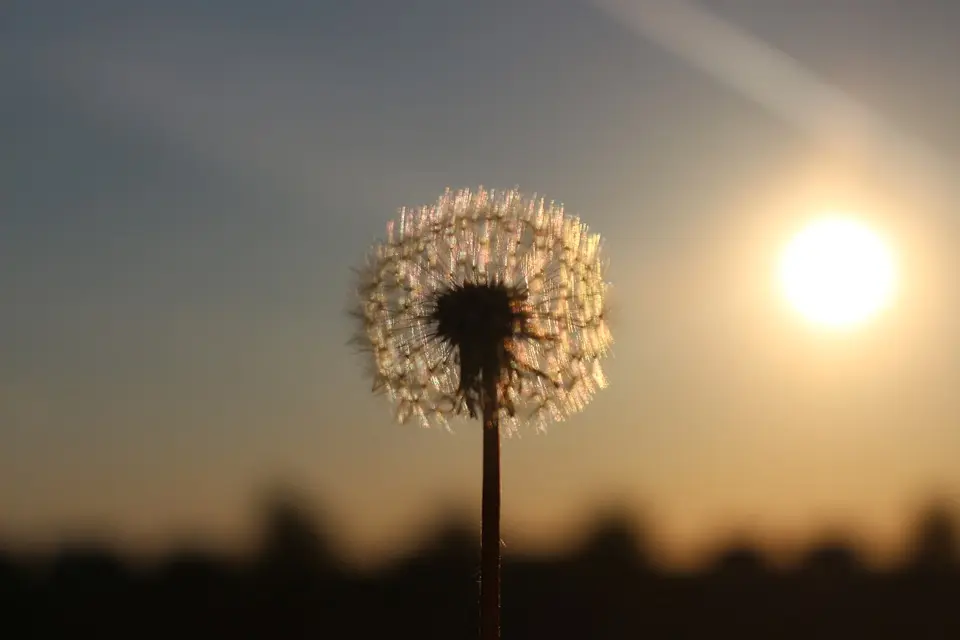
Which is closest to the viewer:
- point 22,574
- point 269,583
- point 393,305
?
point 393,305

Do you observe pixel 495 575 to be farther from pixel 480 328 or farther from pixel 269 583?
pixel 269 583

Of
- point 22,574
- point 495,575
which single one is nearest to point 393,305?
point 495,575

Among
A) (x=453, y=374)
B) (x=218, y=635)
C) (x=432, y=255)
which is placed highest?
(x=432, y=255)

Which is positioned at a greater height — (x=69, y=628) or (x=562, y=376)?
(x=562, y=376)

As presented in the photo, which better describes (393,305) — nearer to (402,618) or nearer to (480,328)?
(480,328)

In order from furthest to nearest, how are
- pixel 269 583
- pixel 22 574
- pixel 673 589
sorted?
pixel 673 589
pixel 269 583
pixel 22 574

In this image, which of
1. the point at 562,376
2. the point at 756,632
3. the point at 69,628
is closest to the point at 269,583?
the point at 69,628

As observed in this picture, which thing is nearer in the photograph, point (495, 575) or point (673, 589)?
point (495, 575)
